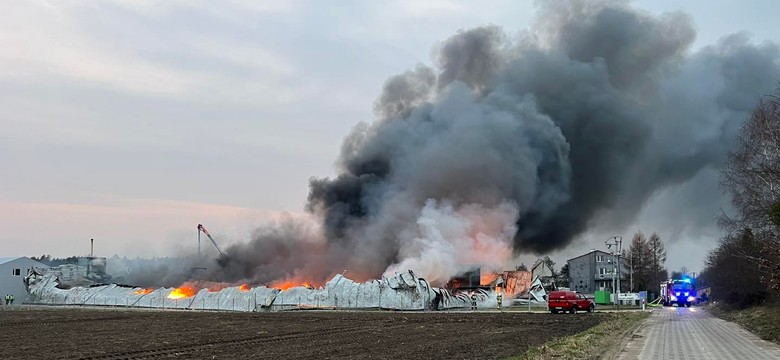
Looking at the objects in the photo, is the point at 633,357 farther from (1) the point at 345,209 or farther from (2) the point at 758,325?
(1) the point at 345,209

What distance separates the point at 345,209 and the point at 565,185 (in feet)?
80.6

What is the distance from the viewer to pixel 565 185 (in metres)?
75.2

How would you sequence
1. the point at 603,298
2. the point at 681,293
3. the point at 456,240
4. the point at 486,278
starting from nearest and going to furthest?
the point at 456,240, the point at 486,278, the point at 603,298, the point at 681,293

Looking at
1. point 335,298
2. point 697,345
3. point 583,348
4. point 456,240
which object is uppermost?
point 456,240

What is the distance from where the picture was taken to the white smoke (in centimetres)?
6556

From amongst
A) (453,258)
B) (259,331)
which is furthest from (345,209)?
(259,331)

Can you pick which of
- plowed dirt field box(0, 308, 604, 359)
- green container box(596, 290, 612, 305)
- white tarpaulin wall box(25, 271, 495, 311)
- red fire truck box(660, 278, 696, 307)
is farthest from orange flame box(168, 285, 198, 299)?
red fire truck box(660, 278, 696, 307)

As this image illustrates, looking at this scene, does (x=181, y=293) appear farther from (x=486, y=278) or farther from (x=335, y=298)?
(x=486, y=278)

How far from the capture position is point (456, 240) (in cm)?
6581

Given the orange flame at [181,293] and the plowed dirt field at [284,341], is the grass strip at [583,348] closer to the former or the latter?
the plowed dirt field at [284,341]

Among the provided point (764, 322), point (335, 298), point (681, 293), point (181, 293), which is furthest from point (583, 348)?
point (681, 293)

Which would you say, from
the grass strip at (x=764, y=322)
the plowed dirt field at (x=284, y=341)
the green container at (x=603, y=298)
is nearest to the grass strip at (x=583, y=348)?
the plowed dirt field at (x=284, y=341)

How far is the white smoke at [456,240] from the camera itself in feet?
215

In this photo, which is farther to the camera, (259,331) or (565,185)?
(565,185)
